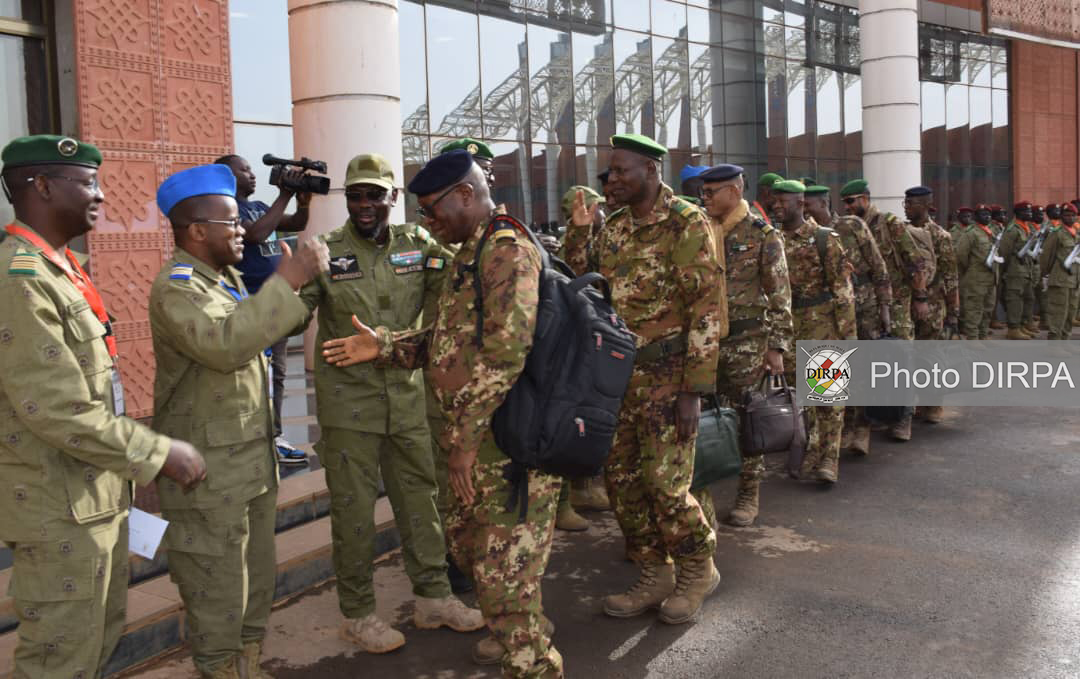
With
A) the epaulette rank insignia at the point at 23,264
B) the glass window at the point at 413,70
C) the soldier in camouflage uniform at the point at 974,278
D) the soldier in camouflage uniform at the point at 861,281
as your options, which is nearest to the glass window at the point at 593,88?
the glass window at the point at 413,70

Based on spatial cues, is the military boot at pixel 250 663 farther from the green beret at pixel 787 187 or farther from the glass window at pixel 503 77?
the glass window at pixel 503 77

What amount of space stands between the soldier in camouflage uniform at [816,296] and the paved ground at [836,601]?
1.23 feet

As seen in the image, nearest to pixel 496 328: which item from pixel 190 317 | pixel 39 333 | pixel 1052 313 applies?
pixel 190 317

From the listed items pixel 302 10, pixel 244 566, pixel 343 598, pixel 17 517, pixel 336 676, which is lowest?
pixel 336 676

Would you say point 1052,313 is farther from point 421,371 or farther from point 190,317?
point 190,317

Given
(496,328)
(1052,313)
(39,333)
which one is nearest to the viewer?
(39,333)

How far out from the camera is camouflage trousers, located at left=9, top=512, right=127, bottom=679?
240 cm

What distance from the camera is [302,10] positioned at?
856 cm

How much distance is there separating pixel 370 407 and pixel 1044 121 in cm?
2748

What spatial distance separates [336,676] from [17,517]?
5.31ft

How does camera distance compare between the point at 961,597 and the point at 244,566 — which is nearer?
the point at 244,566

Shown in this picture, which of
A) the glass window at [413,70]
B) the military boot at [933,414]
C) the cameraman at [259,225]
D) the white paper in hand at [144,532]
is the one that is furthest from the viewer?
the glass window at [413,70]

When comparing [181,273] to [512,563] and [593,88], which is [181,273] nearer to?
[512,563]

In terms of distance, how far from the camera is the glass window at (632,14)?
17.0m
